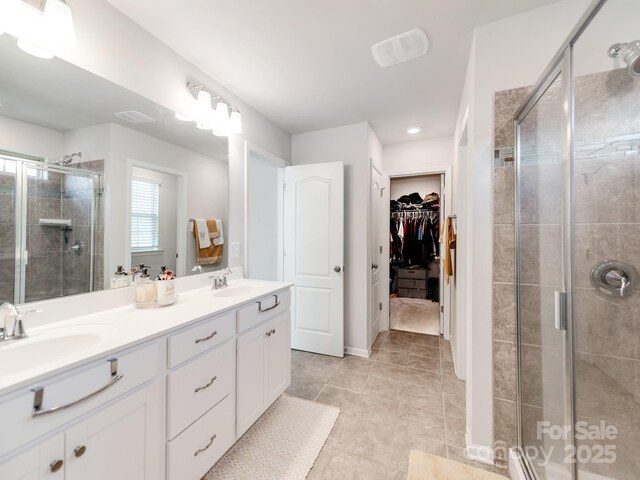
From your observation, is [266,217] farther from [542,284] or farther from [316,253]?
[542,284]

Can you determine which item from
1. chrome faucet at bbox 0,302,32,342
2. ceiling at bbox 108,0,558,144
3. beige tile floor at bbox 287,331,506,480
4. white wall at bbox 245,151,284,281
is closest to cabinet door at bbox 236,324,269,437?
beige tile floor at bbox 287,331,506,480

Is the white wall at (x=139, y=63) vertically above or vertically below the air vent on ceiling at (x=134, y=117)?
above

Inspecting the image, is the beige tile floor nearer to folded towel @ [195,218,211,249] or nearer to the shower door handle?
the shower door handle

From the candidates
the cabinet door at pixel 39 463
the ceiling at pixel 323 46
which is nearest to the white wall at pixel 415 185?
the ceiling at pixel 323 46

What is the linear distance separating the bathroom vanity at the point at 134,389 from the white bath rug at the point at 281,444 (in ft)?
0.42

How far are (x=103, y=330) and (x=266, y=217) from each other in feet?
6.63

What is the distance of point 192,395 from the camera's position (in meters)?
1.25

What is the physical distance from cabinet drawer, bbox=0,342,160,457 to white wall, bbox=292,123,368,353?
2043mm

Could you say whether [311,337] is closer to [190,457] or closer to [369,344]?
[369,344]

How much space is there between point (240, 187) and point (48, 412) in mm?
1778

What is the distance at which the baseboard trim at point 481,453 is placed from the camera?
1.50 m

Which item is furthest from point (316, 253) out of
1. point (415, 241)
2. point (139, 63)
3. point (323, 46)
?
point (415, 241)

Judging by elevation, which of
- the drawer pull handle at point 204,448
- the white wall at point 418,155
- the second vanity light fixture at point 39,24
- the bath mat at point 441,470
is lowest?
the bath mat at point 441,470

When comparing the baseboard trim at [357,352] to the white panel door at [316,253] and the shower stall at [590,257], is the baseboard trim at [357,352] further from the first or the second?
the shower stall at [590,257]
